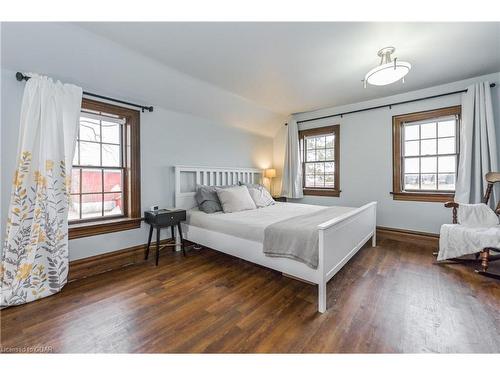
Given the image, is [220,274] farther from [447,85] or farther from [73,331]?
[447,85]

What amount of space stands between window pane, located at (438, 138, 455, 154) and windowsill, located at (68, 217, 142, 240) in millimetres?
4671

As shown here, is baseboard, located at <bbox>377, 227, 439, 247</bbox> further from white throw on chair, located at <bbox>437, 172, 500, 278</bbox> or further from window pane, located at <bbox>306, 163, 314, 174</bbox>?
window pane, located at <bbox>306, 163, 314, 174</bbox>

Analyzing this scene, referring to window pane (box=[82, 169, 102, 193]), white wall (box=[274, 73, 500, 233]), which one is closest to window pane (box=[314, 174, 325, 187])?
white wall (box=[274, 73, 500, 233])

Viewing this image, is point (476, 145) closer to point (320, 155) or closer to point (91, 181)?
point (320, 155)

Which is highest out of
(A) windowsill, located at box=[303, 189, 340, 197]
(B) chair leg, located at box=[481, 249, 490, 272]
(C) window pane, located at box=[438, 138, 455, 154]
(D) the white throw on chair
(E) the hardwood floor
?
(C) window pane, located at box=[438, 138, 455, 154]

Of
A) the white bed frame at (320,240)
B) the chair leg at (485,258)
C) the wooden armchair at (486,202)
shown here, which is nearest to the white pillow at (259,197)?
the white bed frame at (320,240)

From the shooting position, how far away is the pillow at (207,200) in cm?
310

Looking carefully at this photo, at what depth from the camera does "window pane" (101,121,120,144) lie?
2.76 metres

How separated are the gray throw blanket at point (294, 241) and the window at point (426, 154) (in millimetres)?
2425

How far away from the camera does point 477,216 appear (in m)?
2.64

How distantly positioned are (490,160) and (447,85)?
4.08ft

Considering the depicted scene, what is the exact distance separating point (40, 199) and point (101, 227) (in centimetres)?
71

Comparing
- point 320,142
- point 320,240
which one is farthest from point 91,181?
point 320,142

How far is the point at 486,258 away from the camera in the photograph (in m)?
2.27
